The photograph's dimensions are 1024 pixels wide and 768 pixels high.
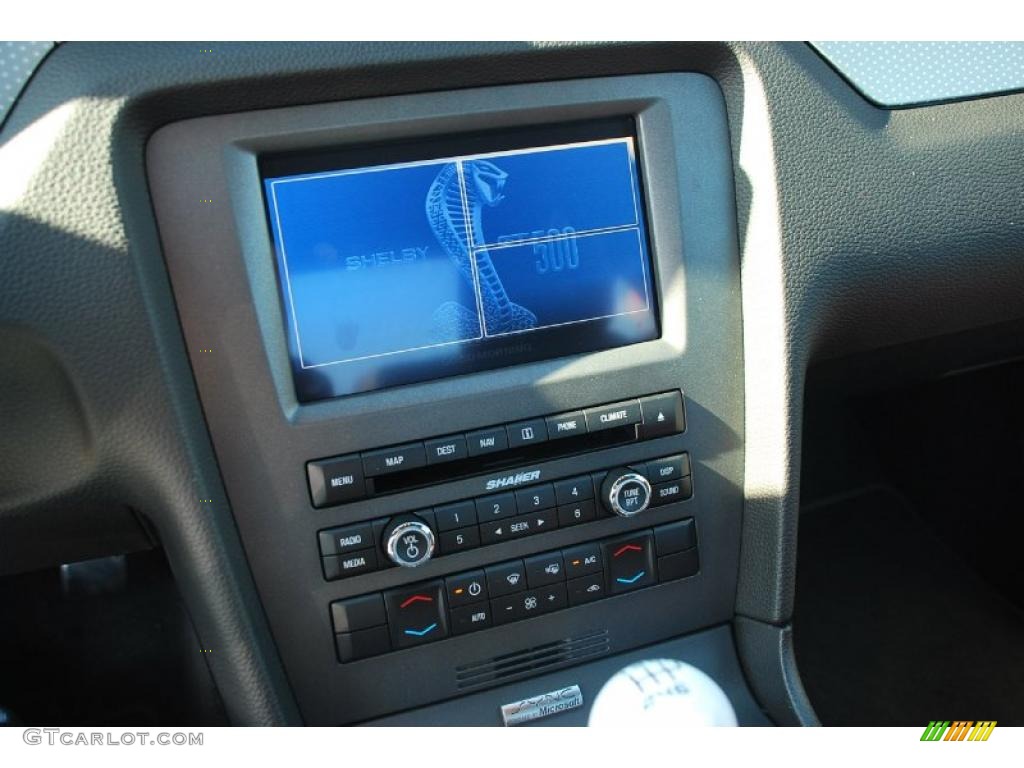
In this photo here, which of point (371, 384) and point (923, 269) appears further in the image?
point (923, 269)

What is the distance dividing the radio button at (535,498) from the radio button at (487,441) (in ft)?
0.20

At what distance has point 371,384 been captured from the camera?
3.17 feet

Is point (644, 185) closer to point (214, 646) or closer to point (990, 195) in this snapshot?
point (990, 195)

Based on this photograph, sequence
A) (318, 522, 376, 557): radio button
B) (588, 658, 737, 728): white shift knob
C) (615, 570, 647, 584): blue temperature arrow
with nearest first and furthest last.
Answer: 1. (588, 658, 737, 728): white shift knob
2. (318, 522, 376, 557): radio button
3. (615, 570, 647, 584): blue temperature arrow

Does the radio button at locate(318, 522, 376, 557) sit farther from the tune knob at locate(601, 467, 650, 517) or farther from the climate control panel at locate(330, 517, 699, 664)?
the tune knob at locate(601, 467, 650, 517)

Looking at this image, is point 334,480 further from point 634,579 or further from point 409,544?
point 634,579

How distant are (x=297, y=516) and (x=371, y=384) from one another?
16cm

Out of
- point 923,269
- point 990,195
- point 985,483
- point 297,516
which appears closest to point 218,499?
point 297,516

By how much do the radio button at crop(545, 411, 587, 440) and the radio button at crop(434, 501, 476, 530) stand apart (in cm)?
12

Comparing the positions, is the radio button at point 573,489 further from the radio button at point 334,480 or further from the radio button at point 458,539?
the radio button at point 334,480

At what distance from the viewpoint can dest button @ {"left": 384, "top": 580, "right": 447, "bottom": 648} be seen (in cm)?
100
